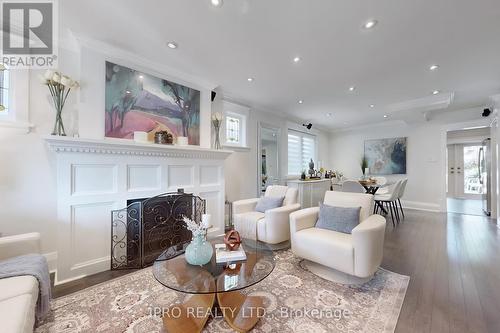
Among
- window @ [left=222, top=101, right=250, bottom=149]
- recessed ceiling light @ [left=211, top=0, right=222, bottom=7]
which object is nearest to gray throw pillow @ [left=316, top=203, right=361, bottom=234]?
window @ [left=222, top=101, right=250, bottom=149]

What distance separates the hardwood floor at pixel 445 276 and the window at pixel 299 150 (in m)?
2.74

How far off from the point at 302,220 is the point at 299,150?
402 centimetres

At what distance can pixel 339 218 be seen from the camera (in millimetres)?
2371

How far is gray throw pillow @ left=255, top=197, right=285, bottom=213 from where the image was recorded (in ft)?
10.4

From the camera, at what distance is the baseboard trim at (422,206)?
217 inches

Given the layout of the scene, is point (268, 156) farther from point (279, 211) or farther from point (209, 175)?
point (279, 211)

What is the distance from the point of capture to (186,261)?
5.50ft

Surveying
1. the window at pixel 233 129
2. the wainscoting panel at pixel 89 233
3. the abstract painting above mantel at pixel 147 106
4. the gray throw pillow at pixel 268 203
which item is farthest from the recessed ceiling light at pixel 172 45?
the gray throw pillow at pixel 268 203

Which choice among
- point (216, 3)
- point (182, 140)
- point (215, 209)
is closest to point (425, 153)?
point (215, 209)

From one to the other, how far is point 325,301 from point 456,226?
419 centimetres

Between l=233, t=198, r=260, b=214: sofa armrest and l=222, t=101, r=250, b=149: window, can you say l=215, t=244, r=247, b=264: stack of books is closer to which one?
l=233, t=198, r=260, b=214: sofa armrest

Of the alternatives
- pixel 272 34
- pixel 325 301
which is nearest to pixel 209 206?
pixel 325 301

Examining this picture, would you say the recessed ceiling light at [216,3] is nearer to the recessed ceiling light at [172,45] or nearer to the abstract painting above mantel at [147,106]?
the recessed ceiling light at [172,45]

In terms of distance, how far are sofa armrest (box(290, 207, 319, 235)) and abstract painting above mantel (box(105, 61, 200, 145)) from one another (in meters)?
1.99
